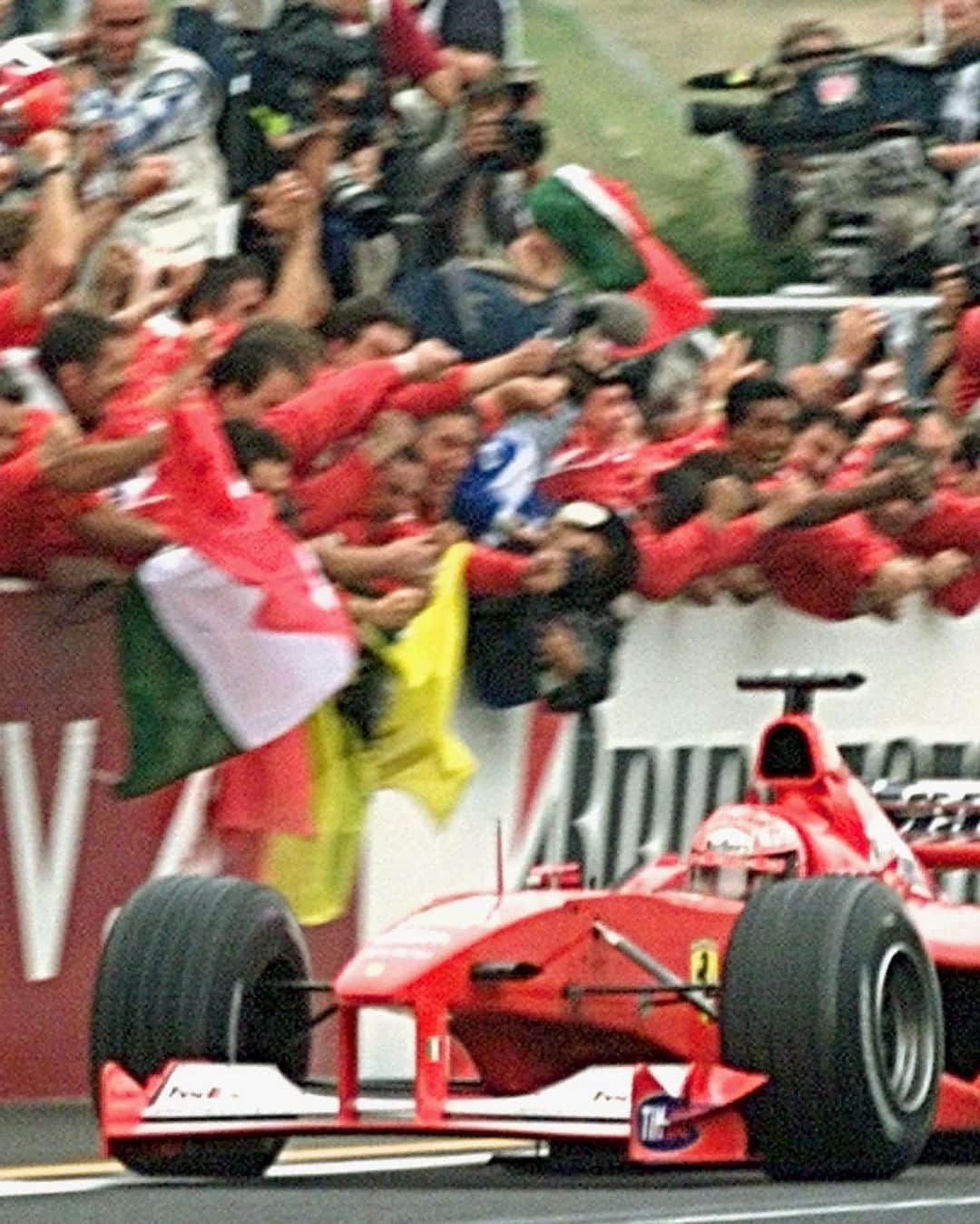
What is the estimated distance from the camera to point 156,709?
37.8 ft

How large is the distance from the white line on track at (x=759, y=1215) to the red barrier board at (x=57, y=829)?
3.30 metres

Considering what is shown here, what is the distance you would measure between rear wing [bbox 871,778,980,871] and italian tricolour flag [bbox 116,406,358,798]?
66.8 inches

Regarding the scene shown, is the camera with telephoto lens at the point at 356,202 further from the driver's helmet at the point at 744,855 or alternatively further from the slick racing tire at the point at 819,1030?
the slick racing tire at the point at 819,1030

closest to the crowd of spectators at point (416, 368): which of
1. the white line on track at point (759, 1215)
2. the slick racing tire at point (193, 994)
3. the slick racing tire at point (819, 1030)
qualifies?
the slick racing tire at point (193, 994)

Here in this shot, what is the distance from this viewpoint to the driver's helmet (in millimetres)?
10047

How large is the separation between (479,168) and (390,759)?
10.6 ft

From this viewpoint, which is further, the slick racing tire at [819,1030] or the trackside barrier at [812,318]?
the trackside barrier at [812,318]

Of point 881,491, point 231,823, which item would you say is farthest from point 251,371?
point 881,491

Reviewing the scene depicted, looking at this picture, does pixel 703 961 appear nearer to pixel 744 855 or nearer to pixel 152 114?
pixel 744 855

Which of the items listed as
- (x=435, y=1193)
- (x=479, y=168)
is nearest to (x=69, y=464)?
(x=435, y=1193)

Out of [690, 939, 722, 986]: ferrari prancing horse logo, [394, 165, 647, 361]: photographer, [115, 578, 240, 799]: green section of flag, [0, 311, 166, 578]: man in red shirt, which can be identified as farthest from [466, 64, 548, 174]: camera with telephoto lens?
[690, 939, 722, 986]: ferrari prancing horse logo

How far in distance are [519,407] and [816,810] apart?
116 inches

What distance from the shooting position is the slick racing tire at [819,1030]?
8.92m

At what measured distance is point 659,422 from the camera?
14695 mm
